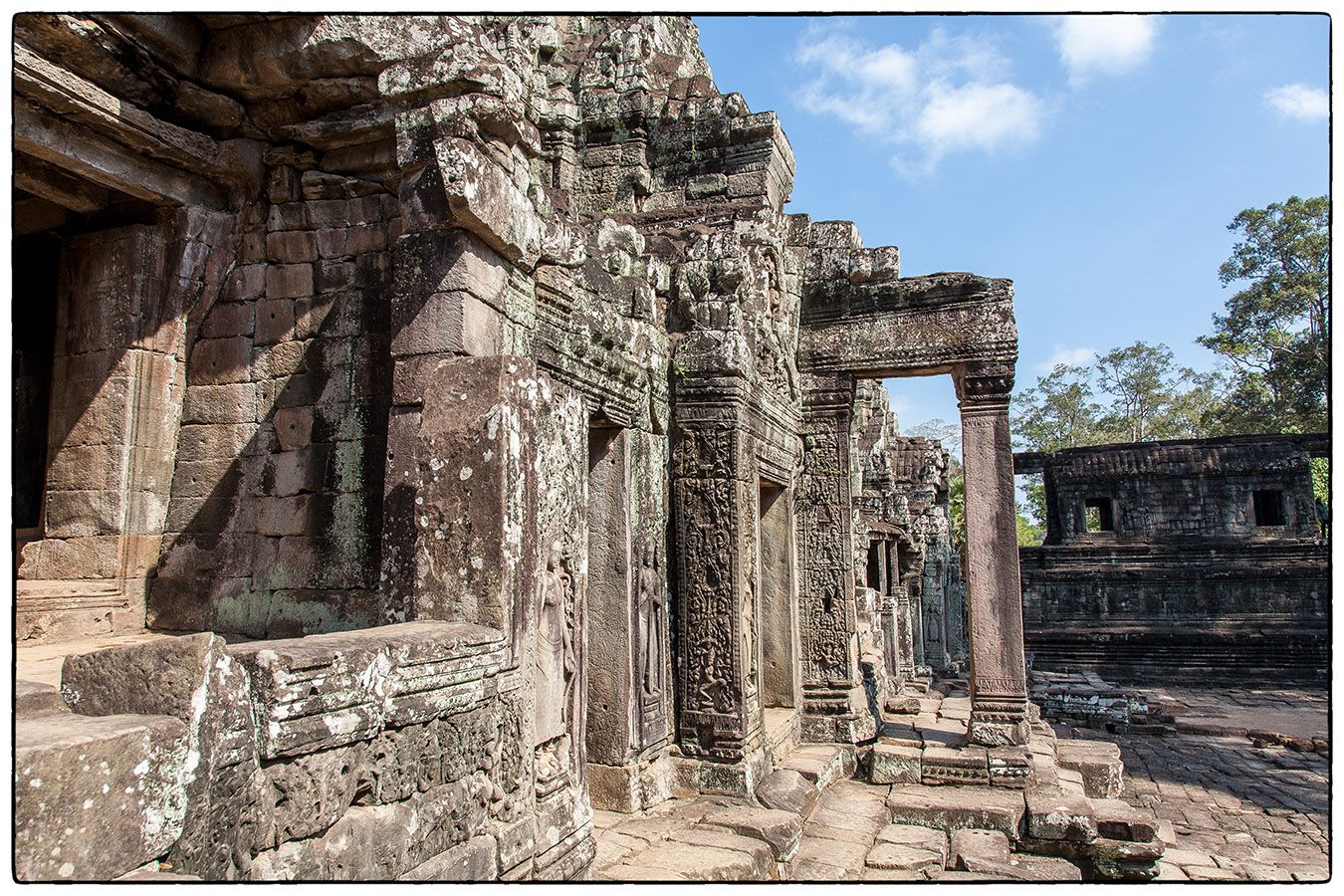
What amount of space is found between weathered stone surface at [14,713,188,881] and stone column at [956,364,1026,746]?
300 inches

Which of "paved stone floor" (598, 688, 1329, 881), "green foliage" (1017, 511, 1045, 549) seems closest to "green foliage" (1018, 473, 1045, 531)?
"green foliage" (1017, 511, 1045, 549)

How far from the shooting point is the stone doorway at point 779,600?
9.49 metres

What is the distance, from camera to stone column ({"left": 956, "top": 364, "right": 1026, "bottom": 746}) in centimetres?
877

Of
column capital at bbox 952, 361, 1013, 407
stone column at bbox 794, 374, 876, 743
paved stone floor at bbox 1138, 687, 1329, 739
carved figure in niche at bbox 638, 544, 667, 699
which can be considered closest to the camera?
carved figure in niche at bbox 638, 544, 667, 699

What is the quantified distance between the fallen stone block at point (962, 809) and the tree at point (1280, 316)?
3467cm

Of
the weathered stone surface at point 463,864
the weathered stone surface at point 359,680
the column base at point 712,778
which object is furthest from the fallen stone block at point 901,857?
the weathered stone surface at point 359,680

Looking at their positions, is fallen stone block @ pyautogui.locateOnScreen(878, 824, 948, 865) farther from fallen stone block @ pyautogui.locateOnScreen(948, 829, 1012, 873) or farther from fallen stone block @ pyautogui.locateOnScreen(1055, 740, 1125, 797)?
fallen stone block @ pyautogui.locateOnScreen(1055, 740, 1125, 797)

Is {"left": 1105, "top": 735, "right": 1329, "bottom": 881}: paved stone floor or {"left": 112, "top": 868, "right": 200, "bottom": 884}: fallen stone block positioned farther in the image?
{"left": 1105, "top": 735, "right": 1329, "bottom": 881}: paved stone floor

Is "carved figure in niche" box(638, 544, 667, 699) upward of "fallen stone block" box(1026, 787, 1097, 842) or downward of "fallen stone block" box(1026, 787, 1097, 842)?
upward

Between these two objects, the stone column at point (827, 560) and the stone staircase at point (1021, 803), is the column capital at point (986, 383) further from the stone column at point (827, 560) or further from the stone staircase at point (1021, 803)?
the stone staircase at point (1021, 803)

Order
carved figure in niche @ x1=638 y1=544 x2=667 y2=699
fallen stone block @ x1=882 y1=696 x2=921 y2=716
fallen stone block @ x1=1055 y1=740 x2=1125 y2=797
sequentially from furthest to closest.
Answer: fallen stone block @ x1=882 y1=696 x2=921 y2=716 → fallen stone block @ x1=1055 y1=740 x2=1125 y2=797 → carved figure in niche @ x1=638 y1=544 x2=667 y2=699

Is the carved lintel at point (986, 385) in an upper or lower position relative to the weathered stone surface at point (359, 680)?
upper

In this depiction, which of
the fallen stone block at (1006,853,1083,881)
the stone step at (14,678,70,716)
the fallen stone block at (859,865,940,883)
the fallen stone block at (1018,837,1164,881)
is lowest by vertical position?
the fallen stone block at (1018,837,1164,881)

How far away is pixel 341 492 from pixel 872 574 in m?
14.4
